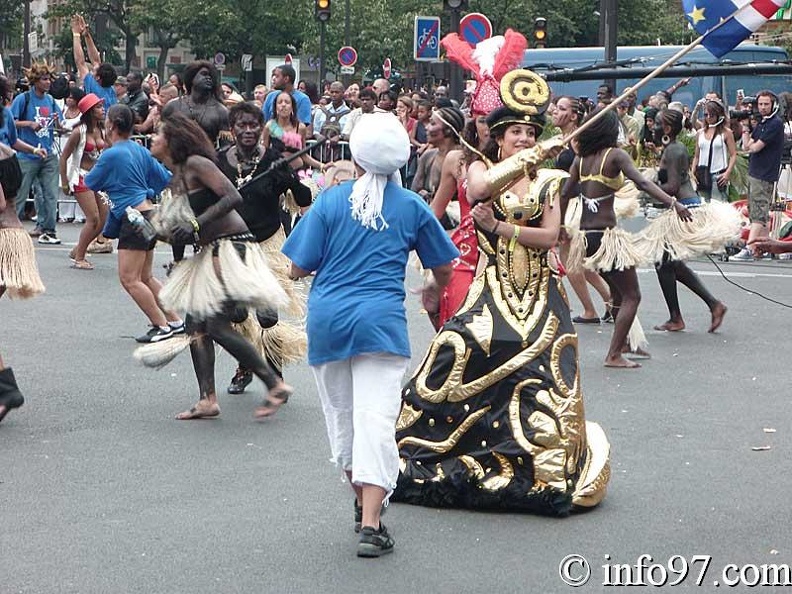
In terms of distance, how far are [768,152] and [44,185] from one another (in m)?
8.67

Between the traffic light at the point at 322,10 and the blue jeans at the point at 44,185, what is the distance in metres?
16.3

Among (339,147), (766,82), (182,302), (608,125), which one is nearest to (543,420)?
(182,302)

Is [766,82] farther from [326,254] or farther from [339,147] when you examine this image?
[326,254]

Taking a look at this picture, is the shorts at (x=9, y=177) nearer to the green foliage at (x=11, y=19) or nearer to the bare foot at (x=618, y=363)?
the bare foot at (x=618, y=363)

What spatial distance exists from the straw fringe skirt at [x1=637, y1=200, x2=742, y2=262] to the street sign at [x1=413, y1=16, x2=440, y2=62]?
37.7ft

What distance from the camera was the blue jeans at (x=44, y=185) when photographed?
56.3ft

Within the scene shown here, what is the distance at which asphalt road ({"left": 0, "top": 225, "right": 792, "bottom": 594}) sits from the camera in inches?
215

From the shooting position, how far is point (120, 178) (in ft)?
37.1

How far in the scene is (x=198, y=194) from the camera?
8117 millimetres

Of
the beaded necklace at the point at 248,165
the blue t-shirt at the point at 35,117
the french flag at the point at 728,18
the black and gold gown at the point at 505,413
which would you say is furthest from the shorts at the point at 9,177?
the blue t-shirt at the point at 35,117

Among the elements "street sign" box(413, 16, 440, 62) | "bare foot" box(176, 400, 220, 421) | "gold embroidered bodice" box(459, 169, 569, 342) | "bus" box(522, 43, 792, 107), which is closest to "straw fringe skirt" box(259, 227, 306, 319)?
"bare foot" box(176, 400, 220, 421)

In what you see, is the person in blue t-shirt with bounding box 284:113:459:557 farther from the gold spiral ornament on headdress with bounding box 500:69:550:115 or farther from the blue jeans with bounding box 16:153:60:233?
the blue jeans with bounding box 16:153:60:233

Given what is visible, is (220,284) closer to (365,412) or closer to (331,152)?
(365,412)

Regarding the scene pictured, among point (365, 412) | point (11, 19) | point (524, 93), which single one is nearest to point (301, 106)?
point (524, 93)
